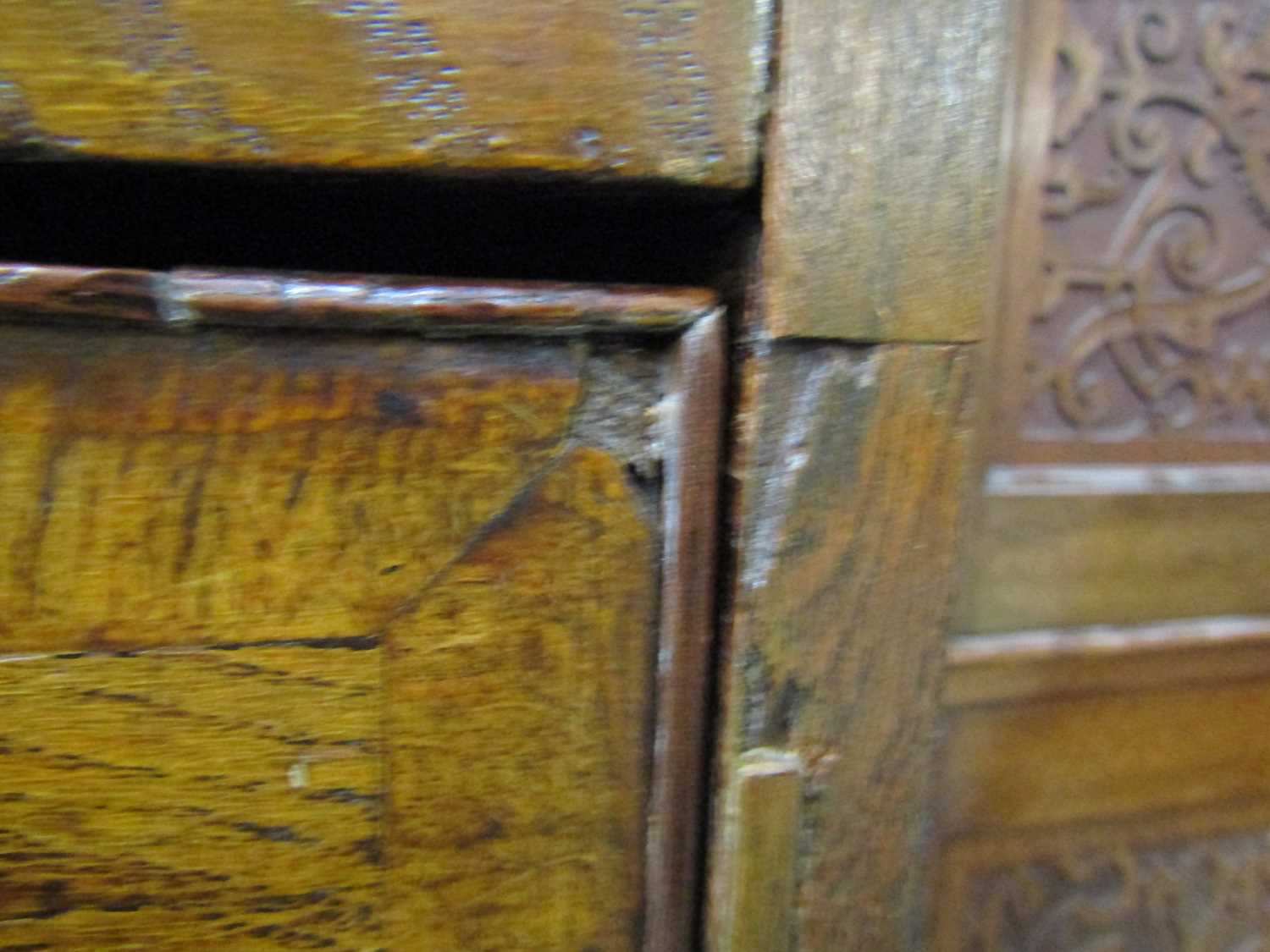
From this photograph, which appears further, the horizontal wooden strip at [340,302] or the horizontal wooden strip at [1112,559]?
the horizontal wooden strip at [1112,559]

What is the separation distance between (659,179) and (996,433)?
0.42m

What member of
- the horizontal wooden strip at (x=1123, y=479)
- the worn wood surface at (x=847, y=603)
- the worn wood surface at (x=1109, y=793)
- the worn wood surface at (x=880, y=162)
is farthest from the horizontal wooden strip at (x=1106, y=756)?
the worn wood surface at (x=880, y=162)

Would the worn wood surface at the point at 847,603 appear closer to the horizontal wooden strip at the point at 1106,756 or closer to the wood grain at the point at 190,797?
the wood grain at the point at 190,797

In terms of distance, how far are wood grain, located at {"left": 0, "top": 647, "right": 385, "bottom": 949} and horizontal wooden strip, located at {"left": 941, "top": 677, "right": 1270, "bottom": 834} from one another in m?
0.47

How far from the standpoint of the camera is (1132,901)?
65 cm

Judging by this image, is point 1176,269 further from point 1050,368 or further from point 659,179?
point 659,179

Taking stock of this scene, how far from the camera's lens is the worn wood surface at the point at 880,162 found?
252mm

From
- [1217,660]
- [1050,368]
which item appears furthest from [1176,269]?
[1217,660]

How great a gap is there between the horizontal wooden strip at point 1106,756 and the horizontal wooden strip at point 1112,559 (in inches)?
2.6

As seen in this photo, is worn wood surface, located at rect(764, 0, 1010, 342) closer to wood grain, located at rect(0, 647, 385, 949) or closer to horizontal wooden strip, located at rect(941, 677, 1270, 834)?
wood grain, located at rect(0, 647, 385, 949)

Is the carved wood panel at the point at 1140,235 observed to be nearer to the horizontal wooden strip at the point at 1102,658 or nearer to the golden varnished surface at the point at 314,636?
the horizontal wooden strip at the point at 1102,658

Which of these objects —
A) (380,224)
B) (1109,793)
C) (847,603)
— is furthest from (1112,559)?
(380,224)

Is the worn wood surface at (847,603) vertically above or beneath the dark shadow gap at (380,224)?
beneath

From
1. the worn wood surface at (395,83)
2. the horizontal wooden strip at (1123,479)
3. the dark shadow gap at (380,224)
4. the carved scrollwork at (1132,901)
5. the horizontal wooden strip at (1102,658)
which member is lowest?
the carved scrollwork at (1132,901)
